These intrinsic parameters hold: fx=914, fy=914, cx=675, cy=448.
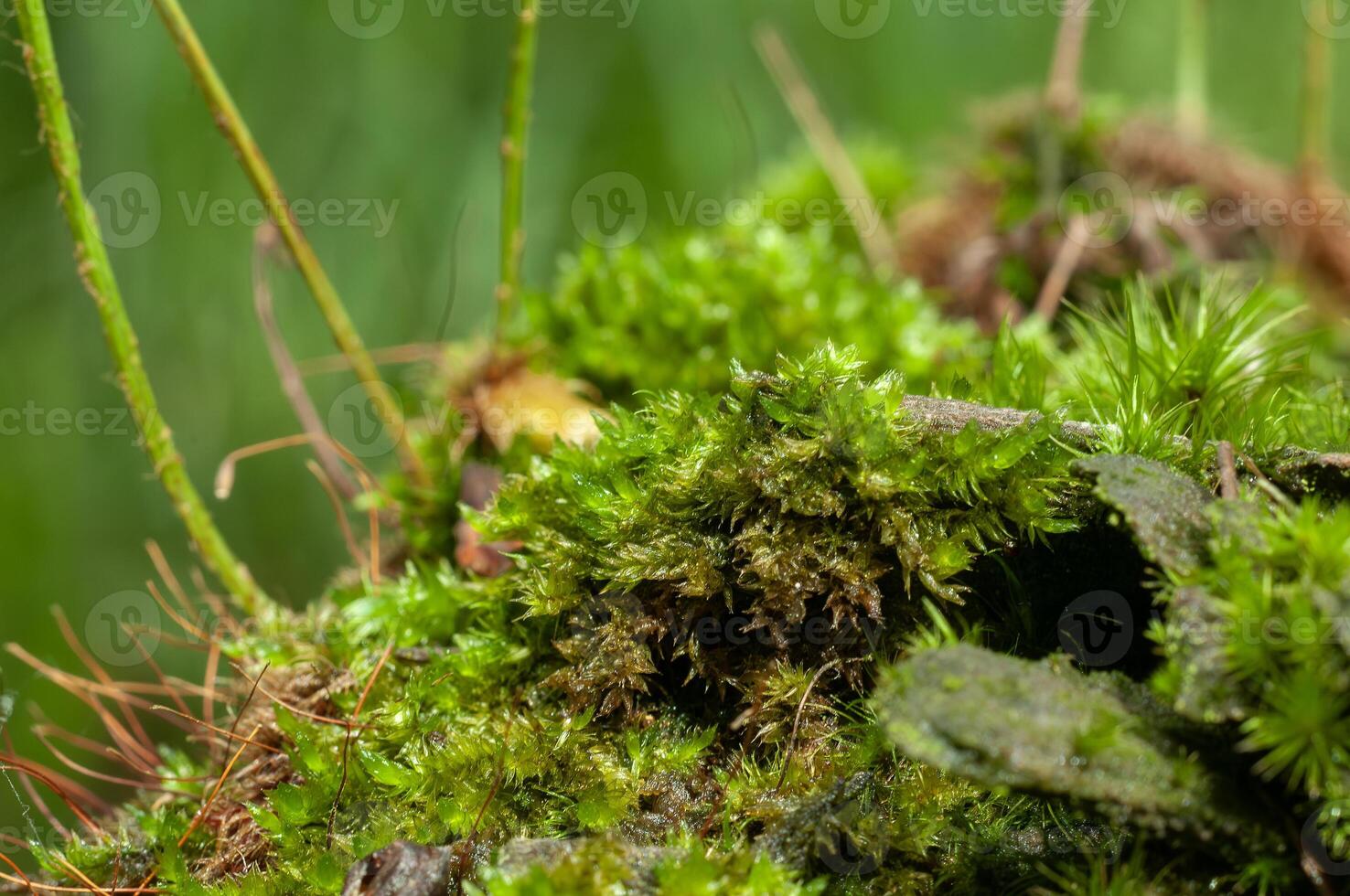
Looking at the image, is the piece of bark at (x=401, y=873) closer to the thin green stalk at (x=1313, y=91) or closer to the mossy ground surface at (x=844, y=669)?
the mossy ground surface at (x=844, y=669)

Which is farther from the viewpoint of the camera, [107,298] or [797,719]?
[107,298]

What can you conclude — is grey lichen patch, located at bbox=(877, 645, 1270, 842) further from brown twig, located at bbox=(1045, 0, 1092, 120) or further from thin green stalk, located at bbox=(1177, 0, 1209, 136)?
thin green stalk, located at bbox=(1177, 0, 1209, 136)

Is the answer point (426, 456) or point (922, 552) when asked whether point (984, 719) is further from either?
point (426, 456)

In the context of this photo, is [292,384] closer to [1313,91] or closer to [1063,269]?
[1063,269]

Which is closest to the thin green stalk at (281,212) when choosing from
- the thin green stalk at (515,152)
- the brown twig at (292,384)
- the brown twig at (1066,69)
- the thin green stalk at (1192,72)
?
the brown twig at (292,384)

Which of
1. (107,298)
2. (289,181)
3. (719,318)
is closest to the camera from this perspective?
(107,298)

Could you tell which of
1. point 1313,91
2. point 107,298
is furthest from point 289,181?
point 1313,91

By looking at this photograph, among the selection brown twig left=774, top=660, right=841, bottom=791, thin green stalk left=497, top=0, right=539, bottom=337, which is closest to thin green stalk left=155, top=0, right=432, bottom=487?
thin green stalk left=497, top=0, right=539, bottom=337

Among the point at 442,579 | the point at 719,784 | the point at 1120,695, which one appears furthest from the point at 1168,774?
the point at 442,579
